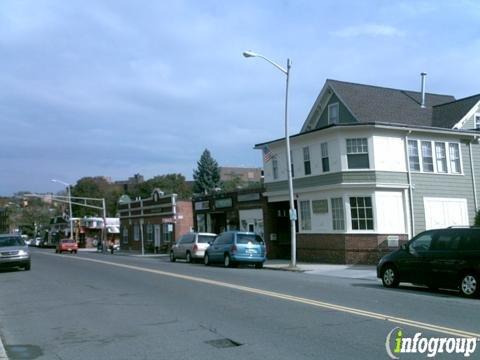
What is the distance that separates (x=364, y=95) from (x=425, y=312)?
933 inches

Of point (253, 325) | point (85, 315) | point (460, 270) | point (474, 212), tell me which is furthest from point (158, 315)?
point (474, 212)

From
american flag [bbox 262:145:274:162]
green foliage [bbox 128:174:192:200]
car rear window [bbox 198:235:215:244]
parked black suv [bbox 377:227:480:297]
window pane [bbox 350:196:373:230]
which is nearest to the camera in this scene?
parked black suv [bbox 377:227:480:297]

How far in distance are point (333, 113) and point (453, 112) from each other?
23.2 ft

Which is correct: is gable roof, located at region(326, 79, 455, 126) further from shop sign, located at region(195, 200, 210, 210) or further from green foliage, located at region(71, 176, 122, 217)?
green foliage, located at region(71, 176, 122, 217)

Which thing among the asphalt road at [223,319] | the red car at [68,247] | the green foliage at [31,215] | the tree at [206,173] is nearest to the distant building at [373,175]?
the asphalt road at [223,319]

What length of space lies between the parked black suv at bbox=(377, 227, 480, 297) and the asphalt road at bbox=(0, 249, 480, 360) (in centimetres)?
40

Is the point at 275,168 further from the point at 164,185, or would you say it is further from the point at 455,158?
the point at 164,185

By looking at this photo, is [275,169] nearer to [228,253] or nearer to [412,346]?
[228,253]

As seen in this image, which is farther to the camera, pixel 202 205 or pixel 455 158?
pixel 202 205

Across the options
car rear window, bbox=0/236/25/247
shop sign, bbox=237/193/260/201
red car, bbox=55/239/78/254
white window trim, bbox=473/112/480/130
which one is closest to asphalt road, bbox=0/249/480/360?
car rear window, bbox=0/236/25/247

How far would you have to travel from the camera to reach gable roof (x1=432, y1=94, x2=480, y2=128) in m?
31.5

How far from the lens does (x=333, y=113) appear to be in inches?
1270

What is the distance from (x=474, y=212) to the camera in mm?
29844

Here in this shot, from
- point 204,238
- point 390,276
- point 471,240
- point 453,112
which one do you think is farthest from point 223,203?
point 471,240
